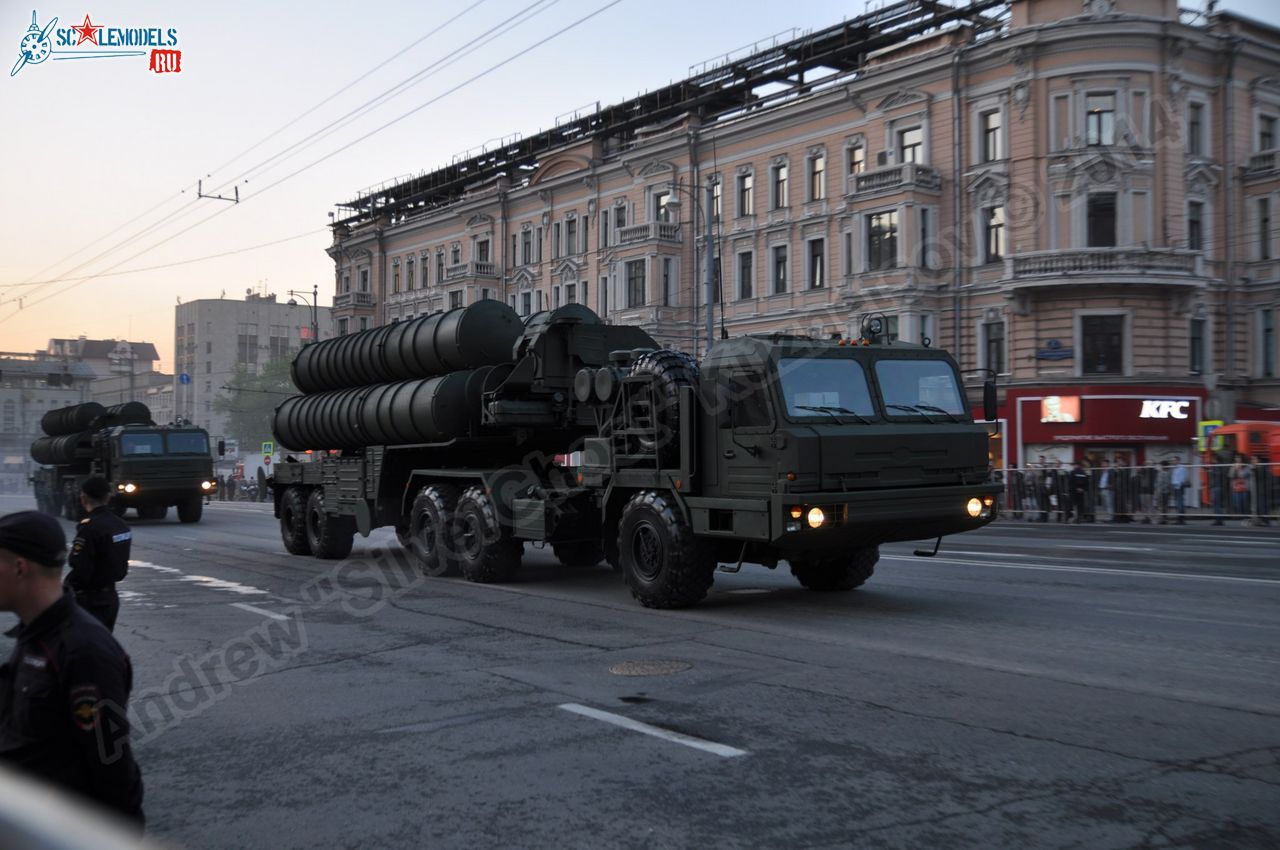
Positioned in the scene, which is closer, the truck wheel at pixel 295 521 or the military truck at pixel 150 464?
the truck wheel at pixel 295 521

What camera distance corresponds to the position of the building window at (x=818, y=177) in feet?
144

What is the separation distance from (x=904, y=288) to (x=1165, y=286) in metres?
8.39

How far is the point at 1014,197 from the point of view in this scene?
3847 centimetres

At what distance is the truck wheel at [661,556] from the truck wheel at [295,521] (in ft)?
29.4

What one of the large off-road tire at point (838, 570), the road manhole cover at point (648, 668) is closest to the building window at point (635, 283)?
the large off-road tire at point (838, 570)

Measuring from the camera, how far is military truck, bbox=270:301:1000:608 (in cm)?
1040

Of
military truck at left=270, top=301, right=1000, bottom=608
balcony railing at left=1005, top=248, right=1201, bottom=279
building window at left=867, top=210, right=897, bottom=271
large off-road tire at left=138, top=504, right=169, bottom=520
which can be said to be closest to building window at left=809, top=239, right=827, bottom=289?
building window at left=867, top=210, right=897, bottom=271

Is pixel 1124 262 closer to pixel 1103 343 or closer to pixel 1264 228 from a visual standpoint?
pixel 1103 343

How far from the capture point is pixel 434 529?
14.9m

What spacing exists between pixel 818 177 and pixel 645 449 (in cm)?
3485

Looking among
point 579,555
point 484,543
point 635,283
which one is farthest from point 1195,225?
point 484,543

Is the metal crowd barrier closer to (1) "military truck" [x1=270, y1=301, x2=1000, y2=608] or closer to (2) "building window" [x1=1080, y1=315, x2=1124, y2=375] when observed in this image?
(2) "building window" [x1=1080, y1=315, x2=1124, y2=375]

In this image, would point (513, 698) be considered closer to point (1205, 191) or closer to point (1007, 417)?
point (1007, 417)

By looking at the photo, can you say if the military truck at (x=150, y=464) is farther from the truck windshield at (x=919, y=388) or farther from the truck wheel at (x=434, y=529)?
the truck windshield at (x=919, y=388)
